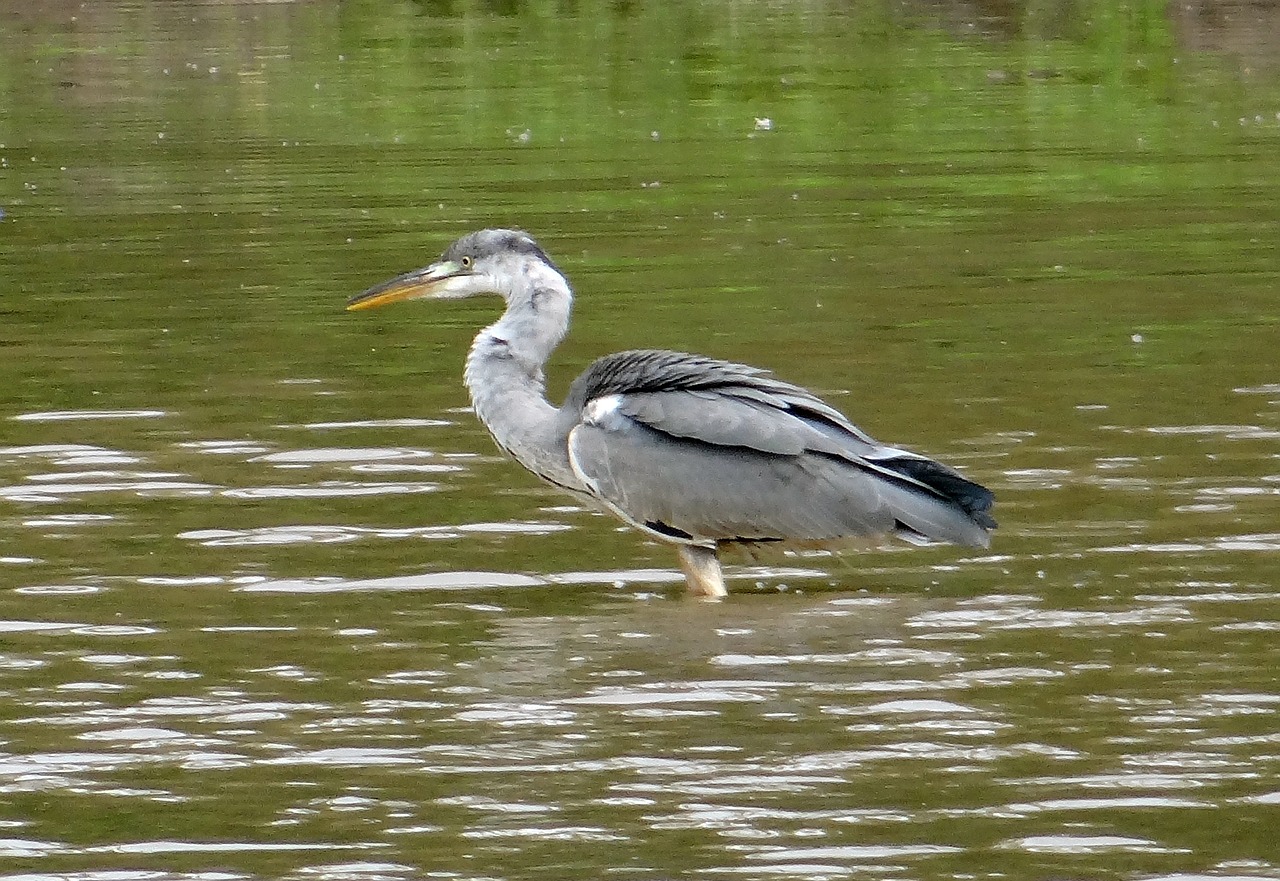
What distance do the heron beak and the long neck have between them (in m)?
0.24

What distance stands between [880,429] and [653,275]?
13.6 feet

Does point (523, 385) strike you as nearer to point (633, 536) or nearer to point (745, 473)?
point (633, 536)

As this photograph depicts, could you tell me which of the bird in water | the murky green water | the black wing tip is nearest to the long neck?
the bird in water

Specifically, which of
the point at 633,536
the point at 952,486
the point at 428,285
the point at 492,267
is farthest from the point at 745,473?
the point at 428,285

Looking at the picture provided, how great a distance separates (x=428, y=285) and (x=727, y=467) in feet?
5.25

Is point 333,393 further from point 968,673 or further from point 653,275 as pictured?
point 968,673

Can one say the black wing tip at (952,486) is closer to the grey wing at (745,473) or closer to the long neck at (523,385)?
the grey wing at (745,473)

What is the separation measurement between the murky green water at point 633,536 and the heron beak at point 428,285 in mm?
758

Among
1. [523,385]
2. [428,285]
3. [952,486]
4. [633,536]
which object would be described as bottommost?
[633,536]

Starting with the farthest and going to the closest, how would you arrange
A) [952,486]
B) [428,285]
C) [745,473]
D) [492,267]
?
[428,285] → [492,267] → [745,473] → [952,486]

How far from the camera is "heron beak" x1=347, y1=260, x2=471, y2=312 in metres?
9.34

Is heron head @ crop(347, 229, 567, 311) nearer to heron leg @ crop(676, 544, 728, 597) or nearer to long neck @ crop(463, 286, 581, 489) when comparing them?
long neck @ crop(463, 286, 581, 489)

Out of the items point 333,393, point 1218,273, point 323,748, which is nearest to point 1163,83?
point 1218,273

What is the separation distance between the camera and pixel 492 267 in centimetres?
923
